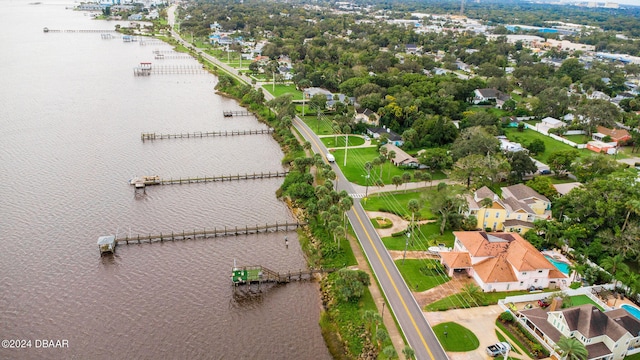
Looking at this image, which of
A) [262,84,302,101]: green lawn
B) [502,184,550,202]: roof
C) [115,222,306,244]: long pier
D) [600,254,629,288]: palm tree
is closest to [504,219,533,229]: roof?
[502,184,550,202]: roof

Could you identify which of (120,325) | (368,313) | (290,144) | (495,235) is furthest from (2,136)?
(495,235)

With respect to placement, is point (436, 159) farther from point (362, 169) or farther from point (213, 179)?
point (213, 179)

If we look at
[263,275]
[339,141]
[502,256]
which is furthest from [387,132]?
[263,275]

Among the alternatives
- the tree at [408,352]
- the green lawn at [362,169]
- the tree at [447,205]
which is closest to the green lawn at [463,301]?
the tree at [408,352]

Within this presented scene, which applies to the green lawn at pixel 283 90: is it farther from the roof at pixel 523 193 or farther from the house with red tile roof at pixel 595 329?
the house with red tile roof at pixel 595 329

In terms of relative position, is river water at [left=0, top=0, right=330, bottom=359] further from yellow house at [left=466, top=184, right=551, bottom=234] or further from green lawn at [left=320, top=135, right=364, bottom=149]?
yellow house at [left=466, top=184, right=551, bottom=234]
